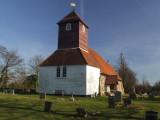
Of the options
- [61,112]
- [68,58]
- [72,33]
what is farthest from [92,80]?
[61,112]

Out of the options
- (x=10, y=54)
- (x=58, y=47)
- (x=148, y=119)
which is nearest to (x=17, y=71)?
(x=10, y=54)

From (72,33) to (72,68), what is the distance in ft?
21.8

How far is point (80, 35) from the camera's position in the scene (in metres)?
31.5

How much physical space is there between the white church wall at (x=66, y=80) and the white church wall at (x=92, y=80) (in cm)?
81

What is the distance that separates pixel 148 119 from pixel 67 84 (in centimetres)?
2037

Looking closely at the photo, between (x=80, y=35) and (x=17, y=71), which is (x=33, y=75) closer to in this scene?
(x=17, y=71)

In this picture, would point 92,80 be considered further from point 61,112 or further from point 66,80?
point 61,112

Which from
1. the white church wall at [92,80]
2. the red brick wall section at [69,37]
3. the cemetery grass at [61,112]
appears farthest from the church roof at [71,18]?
the cemetery grass at [61,112]

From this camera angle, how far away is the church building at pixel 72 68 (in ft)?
91.9

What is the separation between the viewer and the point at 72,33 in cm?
3155

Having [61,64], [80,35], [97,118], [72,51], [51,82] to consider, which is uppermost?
[80,35]

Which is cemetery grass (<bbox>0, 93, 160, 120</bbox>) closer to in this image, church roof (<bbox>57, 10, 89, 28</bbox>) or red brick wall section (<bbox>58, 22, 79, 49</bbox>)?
red brick wall section (<bbox>58, 22, 79, 49</bbox>)

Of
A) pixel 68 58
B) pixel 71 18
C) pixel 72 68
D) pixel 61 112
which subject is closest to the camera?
pixel 61 112

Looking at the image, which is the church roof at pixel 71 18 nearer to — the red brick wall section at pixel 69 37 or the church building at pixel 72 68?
the church building at pixel 72 68
